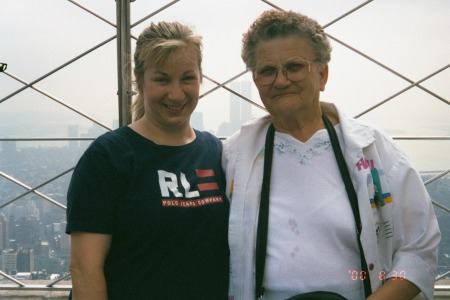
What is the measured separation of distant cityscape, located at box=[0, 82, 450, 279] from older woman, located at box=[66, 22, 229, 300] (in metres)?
1.04

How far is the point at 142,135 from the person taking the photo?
1.04 m

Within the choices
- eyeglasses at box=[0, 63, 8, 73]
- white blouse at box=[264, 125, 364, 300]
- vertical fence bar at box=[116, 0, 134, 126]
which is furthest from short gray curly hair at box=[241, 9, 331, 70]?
eyeglasses at box=[0, 63, 8, 73]

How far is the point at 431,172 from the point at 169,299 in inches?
55.0

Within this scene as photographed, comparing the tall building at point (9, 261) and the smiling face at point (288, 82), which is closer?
the smiling face at point (288, 82)

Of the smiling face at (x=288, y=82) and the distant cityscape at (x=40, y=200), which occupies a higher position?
the smiling face at (x=288, y=82)

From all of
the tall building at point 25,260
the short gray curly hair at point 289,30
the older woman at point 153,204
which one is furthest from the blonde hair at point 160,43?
the tall building at point 25,260

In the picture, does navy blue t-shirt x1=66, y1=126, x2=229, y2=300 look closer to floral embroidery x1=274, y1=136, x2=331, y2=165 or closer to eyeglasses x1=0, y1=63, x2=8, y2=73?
floral embroidery x1=274, y1=136, x2=331, y2=165

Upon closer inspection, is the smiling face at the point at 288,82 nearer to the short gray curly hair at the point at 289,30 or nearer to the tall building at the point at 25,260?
the short gray curly hair at the point at 289,30

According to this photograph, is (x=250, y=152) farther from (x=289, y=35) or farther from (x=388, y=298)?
(x=388, y=298)

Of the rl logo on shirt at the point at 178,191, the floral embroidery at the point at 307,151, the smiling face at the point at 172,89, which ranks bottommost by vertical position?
the rl logo on shirt at the point at 178,191

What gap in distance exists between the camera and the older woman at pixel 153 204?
0.96 m

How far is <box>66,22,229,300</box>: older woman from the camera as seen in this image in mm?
957

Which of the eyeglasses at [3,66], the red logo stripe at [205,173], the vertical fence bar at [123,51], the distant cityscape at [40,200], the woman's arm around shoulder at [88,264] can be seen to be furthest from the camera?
the distant cityscape at [40,200]

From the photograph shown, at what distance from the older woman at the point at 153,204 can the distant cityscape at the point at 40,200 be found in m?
1.04
